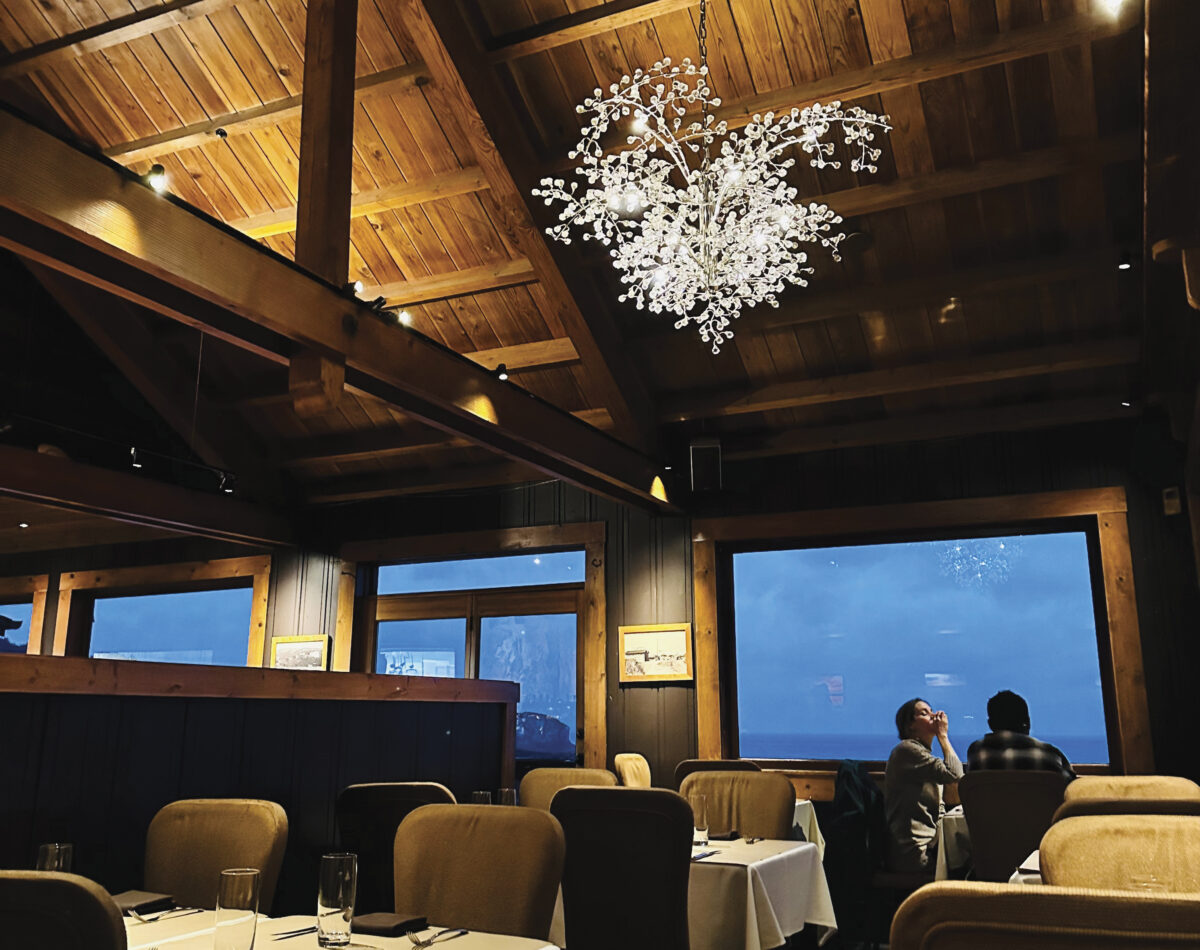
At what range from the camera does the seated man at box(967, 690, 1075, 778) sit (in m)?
5.29

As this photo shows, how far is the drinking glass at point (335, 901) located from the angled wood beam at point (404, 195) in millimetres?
4573

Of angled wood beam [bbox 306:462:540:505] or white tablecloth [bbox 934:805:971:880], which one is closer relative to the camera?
white tablecloth [bbox 934:805:971:880]

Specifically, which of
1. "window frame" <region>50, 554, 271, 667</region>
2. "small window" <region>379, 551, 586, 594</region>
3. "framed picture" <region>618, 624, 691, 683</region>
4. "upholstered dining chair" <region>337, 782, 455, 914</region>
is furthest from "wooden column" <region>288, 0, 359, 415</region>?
"window frame" <region>50, 554, 271, 667</region>

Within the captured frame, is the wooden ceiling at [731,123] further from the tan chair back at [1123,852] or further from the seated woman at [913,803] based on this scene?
the tan chair back at [1123,852]

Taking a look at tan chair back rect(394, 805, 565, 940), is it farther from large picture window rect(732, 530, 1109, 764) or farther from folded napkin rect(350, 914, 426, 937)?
large picture window rect(732, 530, 1109, 764)

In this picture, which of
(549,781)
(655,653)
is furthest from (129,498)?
(549,781)

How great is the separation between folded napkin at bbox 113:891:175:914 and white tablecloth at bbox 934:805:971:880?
4.09m

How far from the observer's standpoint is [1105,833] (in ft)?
7.61

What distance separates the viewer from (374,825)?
392cm

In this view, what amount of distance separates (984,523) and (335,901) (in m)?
5.68

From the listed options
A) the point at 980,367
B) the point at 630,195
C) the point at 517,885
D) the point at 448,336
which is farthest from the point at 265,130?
the point at 517,885

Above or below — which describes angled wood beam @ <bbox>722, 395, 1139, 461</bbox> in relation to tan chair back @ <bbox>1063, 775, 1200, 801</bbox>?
above

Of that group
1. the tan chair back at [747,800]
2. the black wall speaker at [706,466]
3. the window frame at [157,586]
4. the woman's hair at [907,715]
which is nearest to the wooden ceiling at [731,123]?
the black wall speaker at [706,466]

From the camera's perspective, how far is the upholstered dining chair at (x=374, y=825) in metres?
3.89
